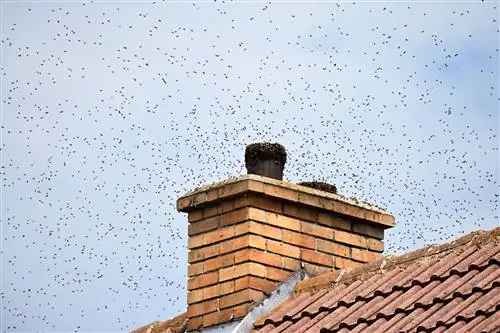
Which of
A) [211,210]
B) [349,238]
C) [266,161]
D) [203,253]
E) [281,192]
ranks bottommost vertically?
[203,253]

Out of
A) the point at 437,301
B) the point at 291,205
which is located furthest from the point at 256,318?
the point at 437,301

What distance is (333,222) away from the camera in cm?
1188

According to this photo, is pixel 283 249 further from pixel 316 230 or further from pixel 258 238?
pixel 316 230

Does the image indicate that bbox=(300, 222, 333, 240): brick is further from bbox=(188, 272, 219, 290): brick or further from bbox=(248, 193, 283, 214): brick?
bbox=(188, 272, 219, 290): brick

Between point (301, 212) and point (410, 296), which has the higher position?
point (301, 212)

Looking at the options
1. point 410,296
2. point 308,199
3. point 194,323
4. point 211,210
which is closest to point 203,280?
point 194,323

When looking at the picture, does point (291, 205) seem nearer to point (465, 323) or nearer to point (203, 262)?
point (203, 262)

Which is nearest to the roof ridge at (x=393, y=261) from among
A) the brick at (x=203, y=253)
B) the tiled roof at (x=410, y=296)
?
the tiled roof at (x=410, y=296)

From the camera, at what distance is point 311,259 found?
11641 mm

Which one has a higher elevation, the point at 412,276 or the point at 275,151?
the point at 275,151

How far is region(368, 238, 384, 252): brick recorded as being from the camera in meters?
12.1

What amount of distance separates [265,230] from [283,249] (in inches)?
8.2

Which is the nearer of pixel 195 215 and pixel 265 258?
pixel 265 258

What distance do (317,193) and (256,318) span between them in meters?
1.28
